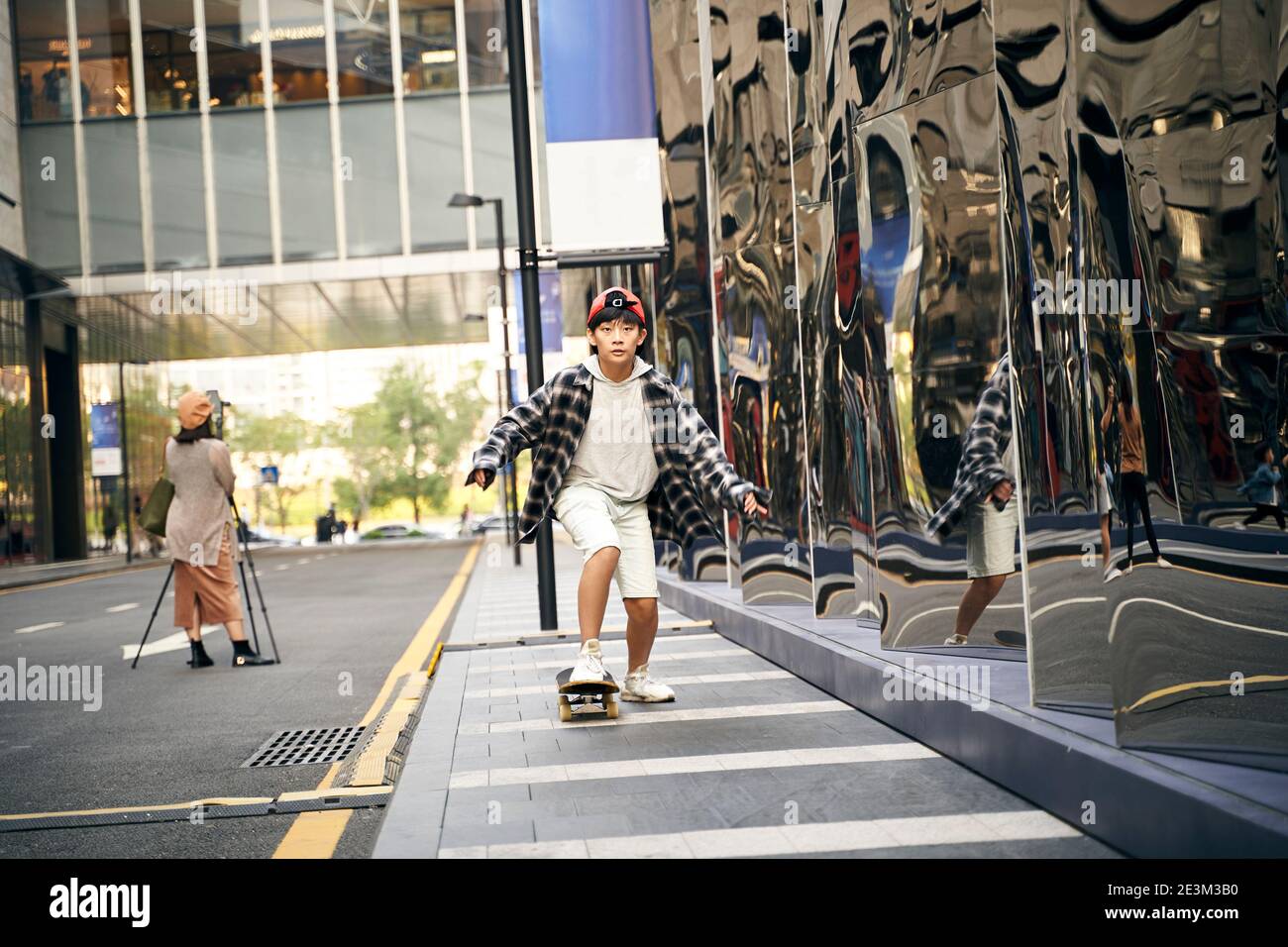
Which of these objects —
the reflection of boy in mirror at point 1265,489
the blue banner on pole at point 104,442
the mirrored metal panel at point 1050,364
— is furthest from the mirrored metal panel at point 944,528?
the blue banner on pole at point 104,442

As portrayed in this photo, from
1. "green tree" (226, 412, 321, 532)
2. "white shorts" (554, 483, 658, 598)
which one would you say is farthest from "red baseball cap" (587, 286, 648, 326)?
"green tree" (226, 412, 321, 532)

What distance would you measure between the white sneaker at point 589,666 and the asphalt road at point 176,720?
117 cm

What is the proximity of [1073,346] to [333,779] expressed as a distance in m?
3.27

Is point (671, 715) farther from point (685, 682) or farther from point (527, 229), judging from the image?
point (527, 229)

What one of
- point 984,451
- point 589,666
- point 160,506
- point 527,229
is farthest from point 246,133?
point 984,451

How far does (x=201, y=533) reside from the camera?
9680 mm

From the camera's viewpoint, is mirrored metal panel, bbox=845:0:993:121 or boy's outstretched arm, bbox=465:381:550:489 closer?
mirrored metal panel, bbox=845:0:993:121

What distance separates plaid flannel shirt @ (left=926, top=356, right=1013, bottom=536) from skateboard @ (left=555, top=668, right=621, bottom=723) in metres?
1.68

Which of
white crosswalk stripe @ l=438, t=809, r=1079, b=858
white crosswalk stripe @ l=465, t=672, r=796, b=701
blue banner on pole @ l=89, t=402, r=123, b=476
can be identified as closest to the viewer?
white crosswalk stripe @ l=438, t=809, r=1079, b=858

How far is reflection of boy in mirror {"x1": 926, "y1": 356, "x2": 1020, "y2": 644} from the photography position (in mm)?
5949

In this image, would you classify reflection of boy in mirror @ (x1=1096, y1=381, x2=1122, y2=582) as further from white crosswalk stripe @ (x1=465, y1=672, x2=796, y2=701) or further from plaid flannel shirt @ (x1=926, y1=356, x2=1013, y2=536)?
white crosswalk stripe @ (x1=465, y1=672, x2=796, y2=701)

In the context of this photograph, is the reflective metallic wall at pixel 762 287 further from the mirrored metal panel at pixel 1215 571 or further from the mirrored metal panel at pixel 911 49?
the mirrored metal panel at pixel 1215 571
